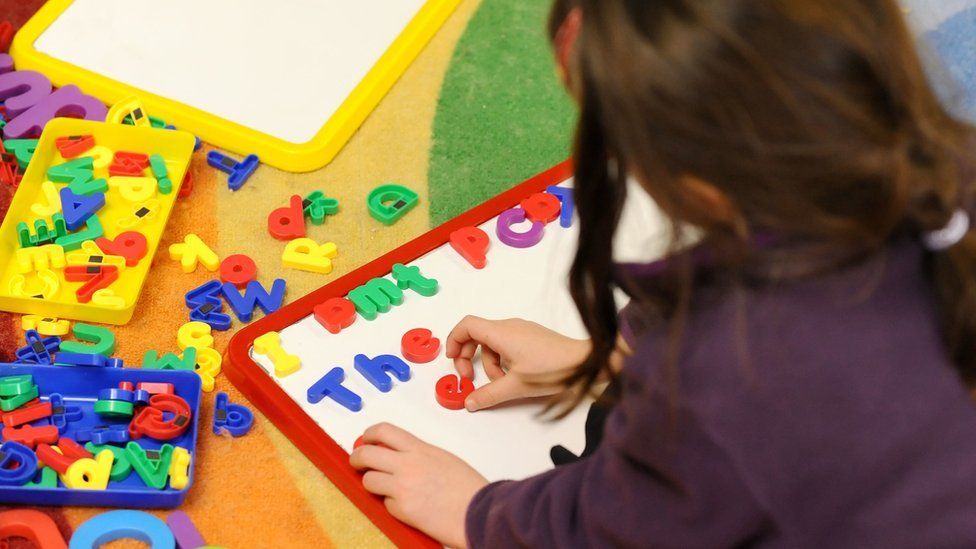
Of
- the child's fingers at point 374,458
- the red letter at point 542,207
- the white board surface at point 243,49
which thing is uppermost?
the white board surface at point 243,49

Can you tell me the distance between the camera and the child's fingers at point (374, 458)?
824 millimetres

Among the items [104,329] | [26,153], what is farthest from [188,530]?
[26,153]

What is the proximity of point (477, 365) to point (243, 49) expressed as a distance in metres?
0.51

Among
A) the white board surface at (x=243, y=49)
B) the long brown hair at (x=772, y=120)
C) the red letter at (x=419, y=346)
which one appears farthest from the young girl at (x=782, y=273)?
the white board surface at (x=243, y=49)

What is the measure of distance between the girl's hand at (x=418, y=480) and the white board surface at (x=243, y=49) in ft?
1.32

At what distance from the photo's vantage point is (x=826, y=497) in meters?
0.58

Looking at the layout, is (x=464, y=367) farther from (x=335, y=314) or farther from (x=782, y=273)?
(x=782, y=273)

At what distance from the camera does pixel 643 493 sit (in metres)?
0.61

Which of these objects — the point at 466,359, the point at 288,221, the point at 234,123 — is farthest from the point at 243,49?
the point at 466,359

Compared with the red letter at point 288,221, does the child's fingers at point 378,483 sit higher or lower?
lower

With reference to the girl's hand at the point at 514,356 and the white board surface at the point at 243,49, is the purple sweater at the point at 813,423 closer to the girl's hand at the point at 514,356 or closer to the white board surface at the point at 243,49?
the girl's hand at the point at 514,356

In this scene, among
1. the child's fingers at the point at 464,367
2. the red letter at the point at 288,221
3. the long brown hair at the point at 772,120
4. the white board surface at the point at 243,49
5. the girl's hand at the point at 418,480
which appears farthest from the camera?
the white board surface at the point at 243,49

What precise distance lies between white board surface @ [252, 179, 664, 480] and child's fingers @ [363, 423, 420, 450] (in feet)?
0.10

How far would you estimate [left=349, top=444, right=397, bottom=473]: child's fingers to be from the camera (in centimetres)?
82
